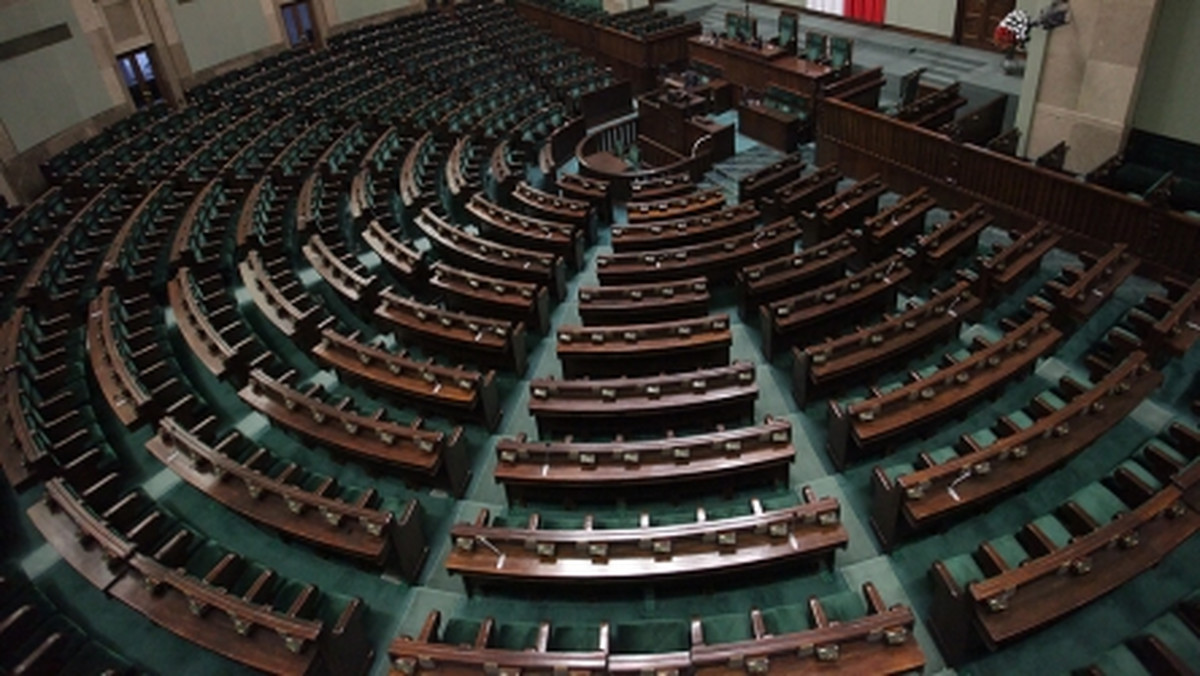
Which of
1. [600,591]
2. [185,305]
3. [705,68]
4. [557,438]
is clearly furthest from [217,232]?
[705,68]

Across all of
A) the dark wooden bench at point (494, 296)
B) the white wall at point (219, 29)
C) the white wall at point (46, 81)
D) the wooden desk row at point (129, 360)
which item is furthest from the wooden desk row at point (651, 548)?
the white wall at point (219, 29)

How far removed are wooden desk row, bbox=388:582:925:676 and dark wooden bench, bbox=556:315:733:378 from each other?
2.26 metres

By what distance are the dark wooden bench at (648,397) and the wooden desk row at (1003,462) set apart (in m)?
1.04

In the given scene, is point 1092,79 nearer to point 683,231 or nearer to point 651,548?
point 683,231

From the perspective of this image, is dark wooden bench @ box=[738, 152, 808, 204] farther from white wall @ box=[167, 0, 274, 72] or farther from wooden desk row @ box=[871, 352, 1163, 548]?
white wall @ box=[167, 0, 274, 72]

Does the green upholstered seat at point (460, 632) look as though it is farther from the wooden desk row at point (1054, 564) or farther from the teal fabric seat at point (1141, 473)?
the teal fabric seat at point (1141, 473)

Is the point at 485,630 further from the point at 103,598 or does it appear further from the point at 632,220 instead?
the point at 632,220

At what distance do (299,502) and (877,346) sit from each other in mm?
3831

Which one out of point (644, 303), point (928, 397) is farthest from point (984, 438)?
point (644, 303)

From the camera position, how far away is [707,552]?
391 cm

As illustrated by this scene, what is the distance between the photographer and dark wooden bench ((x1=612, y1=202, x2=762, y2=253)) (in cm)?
679

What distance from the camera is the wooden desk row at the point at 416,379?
16.6 ft

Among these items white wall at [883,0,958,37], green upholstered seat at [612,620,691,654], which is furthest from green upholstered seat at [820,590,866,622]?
white wall at [883,0,958,37]

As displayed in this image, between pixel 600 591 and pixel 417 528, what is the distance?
44.9 inches
